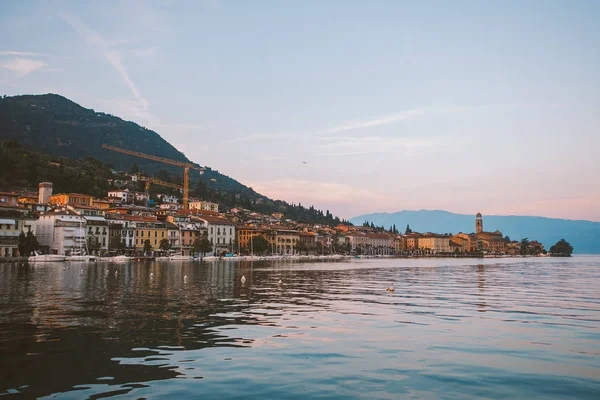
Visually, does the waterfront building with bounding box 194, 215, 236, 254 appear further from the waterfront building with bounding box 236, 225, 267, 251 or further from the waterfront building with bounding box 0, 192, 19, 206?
the waterfront building with bounding box 0, 192, 19, 206

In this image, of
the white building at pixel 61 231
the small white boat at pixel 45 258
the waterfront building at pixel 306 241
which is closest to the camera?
the small white boat at pixel 45 258

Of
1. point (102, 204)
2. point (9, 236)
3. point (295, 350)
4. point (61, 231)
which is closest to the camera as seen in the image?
point (295, 350)

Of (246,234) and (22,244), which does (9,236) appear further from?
(246,234)

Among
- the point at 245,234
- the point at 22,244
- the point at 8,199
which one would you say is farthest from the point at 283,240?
the point at 22,244

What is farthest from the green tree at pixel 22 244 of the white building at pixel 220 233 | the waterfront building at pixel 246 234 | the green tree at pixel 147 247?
the waterfront building at pixel 246 234

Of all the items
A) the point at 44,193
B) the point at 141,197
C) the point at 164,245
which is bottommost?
the point at 164,245

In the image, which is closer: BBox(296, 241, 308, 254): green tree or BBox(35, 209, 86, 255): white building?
BBox(35, 209, 86, 255): white building

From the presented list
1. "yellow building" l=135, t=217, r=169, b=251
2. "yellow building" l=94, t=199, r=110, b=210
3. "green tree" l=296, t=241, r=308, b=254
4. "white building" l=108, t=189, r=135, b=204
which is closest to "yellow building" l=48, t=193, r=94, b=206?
"yellow building" l=94, t=199, r=110, b=210

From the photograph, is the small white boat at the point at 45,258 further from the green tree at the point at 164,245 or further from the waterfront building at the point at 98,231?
the green tree at the point at 164,245

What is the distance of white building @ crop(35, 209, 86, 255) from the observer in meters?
103

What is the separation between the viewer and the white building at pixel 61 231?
103 m

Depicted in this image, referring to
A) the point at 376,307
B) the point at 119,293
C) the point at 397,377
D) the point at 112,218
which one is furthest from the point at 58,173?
the point at 397,377

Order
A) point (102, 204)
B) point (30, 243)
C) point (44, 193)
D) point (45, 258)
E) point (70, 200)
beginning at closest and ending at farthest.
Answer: point (45, 258) < point (30, 243) < point (70, 200) < point (44, 193) < point (102, 204)

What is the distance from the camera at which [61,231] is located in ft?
338
